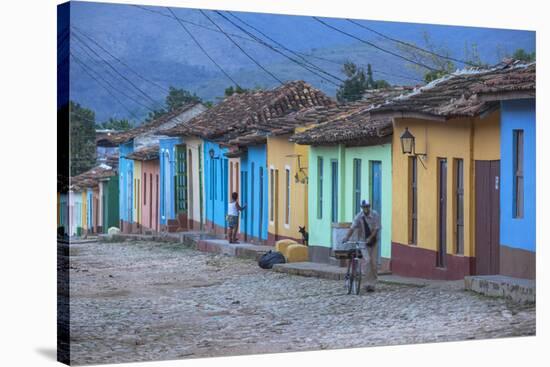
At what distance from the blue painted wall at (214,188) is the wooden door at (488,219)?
10.4 ft

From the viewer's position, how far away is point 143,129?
1552 cm

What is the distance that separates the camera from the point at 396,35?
16922mm

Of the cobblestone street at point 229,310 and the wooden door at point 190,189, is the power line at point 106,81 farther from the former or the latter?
the cobblestone street at point 229,310

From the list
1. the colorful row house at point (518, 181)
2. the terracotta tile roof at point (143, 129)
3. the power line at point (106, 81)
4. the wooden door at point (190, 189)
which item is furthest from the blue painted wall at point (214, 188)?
the colorful row house at point (518, 181)

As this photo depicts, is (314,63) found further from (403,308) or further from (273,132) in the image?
(403,308)

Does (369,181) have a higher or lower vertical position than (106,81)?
lower

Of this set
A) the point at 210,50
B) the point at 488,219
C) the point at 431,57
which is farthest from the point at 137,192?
the point at 488,219

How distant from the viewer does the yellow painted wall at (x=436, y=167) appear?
17078mm

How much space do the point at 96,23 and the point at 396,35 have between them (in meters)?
3.99

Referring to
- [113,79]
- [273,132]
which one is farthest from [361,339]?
[113,79]

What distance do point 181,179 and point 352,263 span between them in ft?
7.70

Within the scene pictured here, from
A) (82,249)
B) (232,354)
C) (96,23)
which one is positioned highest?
(96,23)

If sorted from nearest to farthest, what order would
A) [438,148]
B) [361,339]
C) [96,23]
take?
[96,23] < [361,339] < [438,148]

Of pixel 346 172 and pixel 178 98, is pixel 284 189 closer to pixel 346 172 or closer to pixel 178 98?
pixel 346 172
